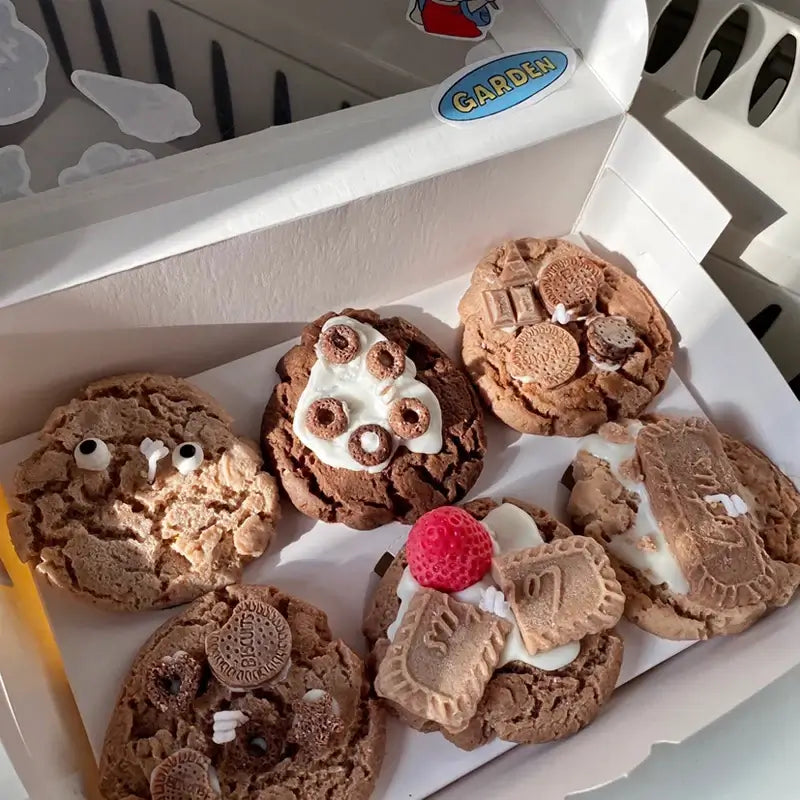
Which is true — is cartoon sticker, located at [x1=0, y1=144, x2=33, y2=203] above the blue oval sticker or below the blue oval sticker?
below

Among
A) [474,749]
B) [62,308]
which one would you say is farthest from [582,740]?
[62,308]

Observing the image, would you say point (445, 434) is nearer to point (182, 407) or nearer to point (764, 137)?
point (182, 407)

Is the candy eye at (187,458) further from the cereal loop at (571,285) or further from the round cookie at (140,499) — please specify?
the cereal loop at (571,285)

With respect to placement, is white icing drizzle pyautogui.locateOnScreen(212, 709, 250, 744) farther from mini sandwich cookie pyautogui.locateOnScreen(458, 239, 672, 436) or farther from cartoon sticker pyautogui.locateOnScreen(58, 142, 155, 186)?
cartoon sticker pyautogui.locateOnScreen(58, 142, 155, 186)

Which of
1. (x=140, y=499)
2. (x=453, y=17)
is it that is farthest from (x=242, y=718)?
(x=453, y=17)

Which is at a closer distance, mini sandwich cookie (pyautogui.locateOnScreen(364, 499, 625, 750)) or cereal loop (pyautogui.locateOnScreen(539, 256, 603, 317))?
mini sandwich cookie (pyautogui.locateOnScreen(364, 499, 625, 750))

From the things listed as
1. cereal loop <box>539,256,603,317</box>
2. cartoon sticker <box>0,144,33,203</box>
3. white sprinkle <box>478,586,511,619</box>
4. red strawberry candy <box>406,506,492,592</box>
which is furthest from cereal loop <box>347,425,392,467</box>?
cartoon sticker <box>0,144,33,203</box>

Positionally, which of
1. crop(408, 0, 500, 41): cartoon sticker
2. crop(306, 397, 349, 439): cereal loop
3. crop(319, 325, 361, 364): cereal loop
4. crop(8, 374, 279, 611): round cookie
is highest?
crop(408, 0, 500, 41): cartoon sticker

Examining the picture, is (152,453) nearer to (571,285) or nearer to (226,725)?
(226,725)
